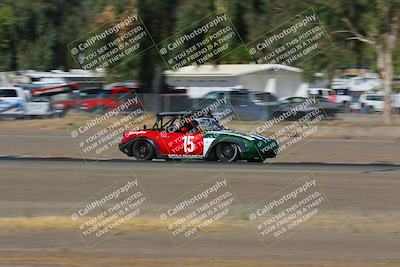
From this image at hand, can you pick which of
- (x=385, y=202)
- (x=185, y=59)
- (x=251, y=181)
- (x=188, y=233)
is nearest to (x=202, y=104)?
(x=185, y=59)

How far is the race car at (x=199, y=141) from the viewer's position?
19453 mm

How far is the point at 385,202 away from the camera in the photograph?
14219 mm

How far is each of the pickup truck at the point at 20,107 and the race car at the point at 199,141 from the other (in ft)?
60.8

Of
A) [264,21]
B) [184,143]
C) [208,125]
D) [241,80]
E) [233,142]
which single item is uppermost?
[264,21]

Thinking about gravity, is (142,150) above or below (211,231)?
above

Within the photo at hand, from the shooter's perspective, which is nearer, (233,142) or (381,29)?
(233,142)

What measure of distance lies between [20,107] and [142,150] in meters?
19.4

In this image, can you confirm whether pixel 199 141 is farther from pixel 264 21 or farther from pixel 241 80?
pixel 241 80

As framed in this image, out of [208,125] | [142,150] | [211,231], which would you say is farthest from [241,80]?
[211,231]

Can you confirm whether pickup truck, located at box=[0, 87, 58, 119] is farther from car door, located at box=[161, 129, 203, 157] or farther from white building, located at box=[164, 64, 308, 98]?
car door, located at box=[161, 129, 203, 157]

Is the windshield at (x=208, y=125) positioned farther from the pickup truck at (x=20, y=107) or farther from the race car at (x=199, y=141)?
the pickup truck at (x=20, y=107)

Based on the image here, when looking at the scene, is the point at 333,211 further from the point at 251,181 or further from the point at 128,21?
the point at 128,21

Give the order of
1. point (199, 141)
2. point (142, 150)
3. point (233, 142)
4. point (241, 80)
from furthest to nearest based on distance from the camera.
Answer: point (241, 80) < point (142, 150) < point (199, 141) < point (233, 142)

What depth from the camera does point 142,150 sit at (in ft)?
67.1
